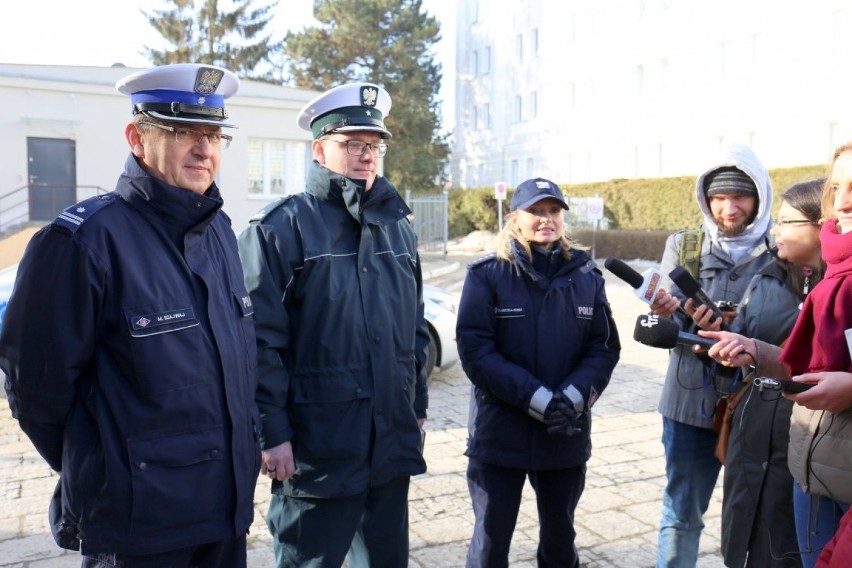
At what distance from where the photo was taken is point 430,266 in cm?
2345

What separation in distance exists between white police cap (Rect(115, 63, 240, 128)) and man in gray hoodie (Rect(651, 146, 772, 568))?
2.27 meters

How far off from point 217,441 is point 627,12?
38.2 m

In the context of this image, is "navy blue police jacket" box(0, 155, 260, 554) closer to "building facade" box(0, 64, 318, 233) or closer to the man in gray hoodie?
the man in gray hoodie

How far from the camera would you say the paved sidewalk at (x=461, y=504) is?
14.6 feet

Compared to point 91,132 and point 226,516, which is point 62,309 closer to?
point 226,516

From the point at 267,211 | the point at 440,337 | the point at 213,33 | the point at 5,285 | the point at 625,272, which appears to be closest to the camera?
the point at 267,211

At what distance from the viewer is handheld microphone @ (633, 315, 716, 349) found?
311 cm

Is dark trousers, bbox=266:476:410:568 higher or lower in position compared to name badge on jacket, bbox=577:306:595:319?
lower

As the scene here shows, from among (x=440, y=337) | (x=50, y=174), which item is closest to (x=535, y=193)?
(x=440, y=337)

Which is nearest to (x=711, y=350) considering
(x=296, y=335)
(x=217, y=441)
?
(x=296, y=335)

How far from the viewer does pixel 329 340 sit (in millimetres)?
3184

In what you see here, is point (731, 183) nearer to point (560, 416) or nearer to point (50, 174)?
point (560, 416)

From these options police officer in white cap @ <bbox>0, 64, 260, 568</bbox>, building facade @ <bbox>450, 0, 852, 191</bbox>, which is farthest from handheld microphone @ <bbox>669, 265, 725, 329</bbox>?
building facade @ <bbox>450, 0, 852, 191</bbox>

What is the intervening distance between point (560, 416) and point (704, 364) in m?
0.80
